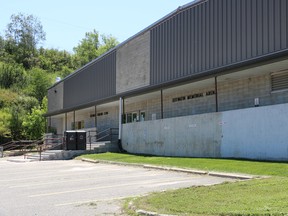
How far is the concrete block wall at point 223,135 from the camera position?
1584cm

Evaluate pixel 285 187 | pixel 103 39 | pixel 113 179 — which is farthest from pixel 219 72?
pixel 103 39

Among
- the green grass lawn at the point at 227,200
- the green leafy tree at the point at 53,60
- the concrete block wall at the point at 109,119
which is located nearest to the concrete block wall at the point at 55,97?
the concrete block wall at the point at 109,119

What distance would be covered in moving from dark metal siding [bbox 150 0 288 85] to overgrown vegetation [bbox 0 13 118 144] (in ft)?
91.7

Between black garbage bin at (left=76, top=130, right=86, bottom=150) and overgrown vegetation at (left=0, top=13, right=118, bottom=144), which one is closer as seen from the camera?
black garbage bin at (left=76, top=130, right=86, bottom=150)

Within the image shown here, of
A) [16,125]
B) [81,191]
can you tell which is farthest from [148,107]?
[16,125]

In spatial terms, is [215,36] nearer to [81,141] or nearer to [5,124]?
[81,141]

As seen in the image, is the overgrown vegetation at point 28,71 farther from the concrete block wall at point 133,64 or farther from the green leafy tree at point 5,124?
the concrete block wall at point 133,64

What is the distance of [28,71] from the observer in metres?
83.4

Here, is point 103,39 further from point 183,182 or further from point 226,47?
point 183,182

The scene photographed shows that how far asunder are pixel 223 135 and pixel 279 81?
371cm

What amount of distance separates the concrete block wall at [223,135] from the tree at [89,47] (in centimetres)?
6802

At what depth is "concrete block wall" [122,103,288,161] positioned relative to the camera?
15.8 meters

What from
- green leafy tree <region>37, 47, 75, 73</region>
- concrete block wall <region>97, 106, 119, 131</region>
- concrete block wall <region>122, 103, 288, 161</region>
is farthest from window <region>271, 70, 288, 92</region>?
green leafy tree <region>37, 47, 75, 73</region>

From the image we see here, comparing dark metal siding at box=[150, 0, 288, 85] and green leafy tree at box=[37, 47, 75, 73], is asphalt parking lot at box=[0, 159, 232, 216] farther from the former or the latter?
green leafy tree at box=[37, 47, 75, 73]
